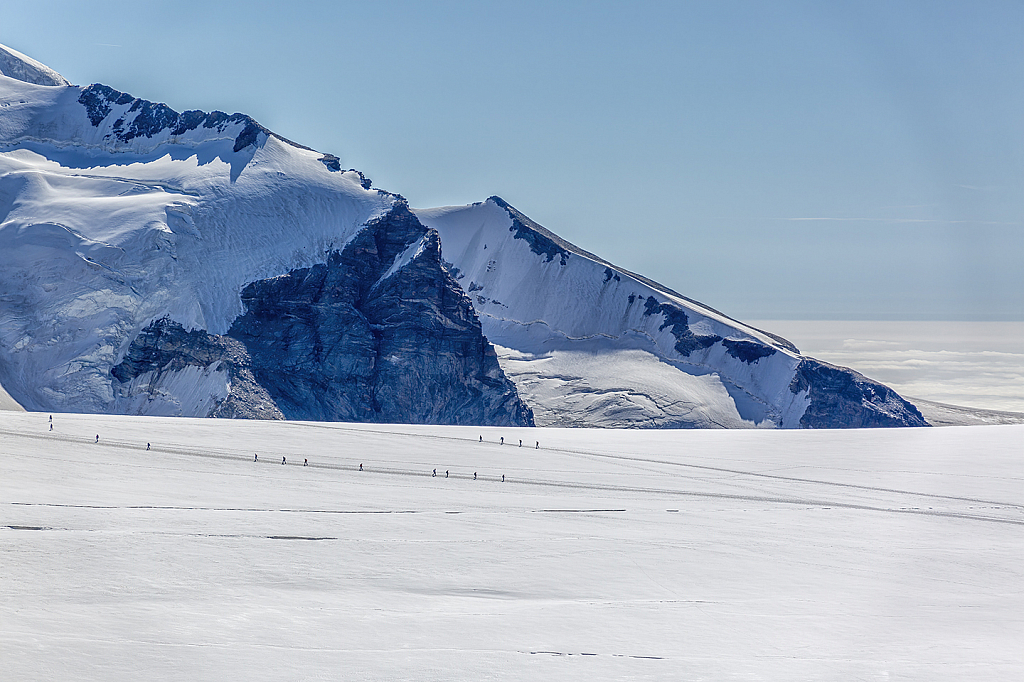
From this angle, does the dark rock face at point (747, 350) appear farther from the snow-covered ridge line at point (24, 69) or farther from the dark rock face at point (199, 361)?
the snow-covered ridge line at point (24, 69)

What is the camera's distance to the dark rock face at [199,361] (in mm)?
114375

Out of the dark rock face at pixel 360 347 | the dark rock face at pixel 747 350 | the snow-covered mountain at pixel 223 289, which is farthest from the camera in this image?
the dark rock face at pixel 747 350

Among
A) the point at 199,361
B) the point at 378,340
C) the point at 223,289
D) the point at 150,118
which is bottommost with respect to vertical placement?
the point at 199,361

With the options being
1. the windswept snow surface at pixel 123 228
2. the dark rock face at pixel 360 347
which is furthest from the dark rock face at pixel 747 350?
the windswept snow surface at pixel 123 228

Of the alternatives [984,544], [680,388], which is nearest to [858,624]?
[984,544]

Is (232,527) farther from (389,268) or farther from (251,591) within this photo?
(389,268)

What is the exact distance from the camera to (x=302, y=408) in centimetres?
13075

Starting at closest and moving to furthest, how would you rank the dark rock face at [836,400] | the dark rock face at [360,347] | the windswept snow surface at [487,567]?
the windswept snow surface at [487,567], the dark rock face at [360,347], the dark rock face at [836,400]

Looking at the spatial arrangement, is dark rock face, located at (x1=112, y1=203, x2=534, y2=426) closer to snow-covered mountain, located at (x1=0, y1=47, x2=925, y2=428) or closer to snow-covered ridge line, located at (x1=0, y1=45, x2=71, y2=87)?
Result: snow-covered mountain, located at (x1=0, y1=47, x2=925, y2=428)

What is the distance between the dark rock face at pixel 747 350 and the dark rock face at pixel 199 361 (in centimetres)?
10680

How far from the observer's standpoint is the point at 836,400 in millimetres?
192125

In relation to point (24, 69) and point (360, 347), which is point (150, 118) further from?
point (360, 347)

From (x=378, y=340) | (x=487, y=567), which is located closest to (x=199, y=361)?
(x=378, y=340)

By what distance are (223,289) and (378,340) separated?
2594cm
